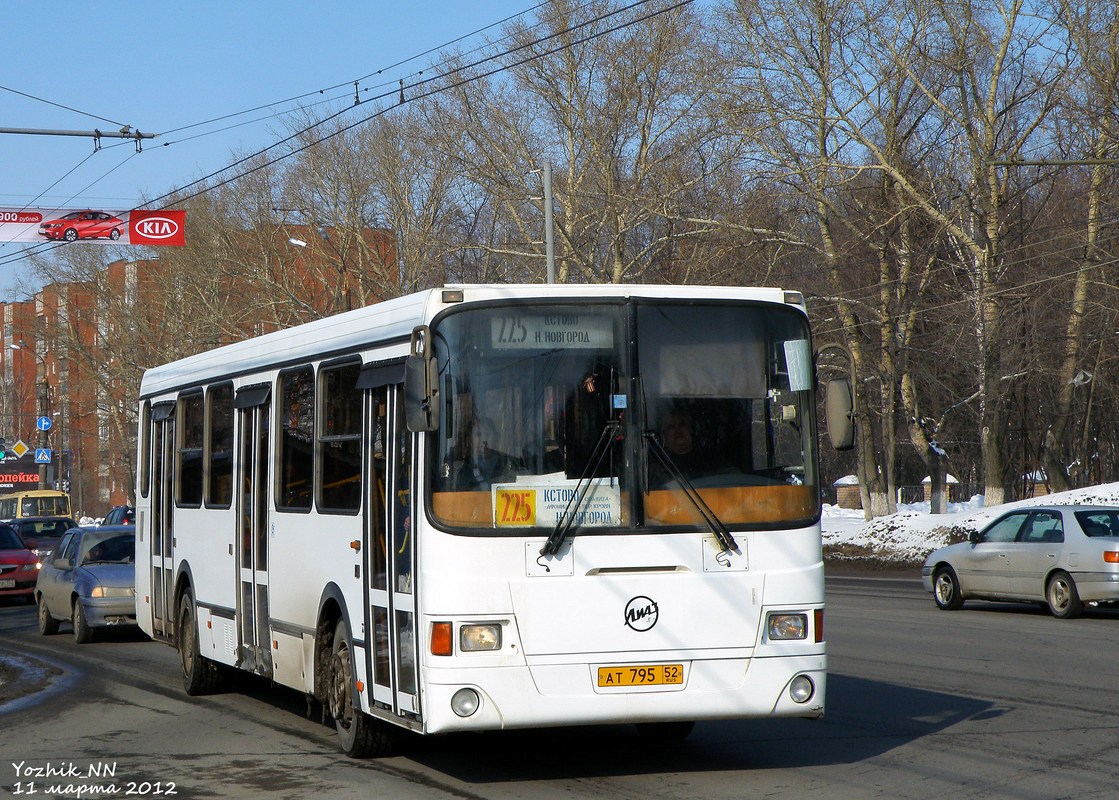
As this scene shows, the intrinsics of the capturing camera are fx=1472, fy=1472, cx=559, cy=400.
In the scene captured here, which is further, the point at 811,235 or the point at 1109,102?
the point at 811,235

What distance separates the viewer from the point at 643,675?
8.10 m

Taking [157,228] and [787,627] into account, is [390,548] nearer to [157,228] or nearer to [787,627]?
[787,627]

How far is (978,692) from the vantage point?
11938mm

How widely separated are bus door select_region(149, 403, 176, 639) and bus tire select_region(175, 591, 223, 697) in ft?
1.74

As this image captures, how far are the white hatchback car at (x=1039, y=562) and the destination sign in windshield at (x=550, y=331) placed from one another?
12.5 metres

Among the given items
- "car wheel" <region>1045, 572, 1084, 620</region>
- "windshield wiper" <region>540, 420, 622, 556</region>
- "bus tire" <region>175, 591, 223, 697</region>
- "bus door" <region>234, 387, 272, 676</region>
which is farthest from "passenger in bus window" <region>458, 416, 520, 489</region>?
"car wheel" <region>1045, 572, 1084, 620</region>

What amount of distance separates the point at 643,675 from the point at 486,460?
1.46 m

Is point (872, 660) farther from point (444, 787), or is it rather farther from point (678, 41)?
point (678, 41)

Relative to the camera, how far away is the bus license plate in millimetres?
8062

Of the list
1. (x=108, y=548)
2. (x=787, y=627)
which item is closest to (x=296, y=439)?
(x=787, y=627)

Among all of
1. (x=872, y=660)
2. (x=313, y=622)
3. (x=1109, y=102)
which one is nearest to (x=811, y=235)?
(x=1109, y=102)

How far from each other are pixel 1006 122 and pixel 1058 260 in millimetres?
5456

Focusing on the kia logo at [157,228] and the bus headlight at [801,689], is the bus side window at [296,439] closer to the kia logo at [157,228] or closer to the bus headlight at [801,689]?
the bus headlight at [801,689]

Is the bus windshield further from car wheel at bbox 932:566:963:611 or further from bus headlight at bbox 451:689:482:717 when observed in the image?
car wheel at bbox 932:566:963:611
